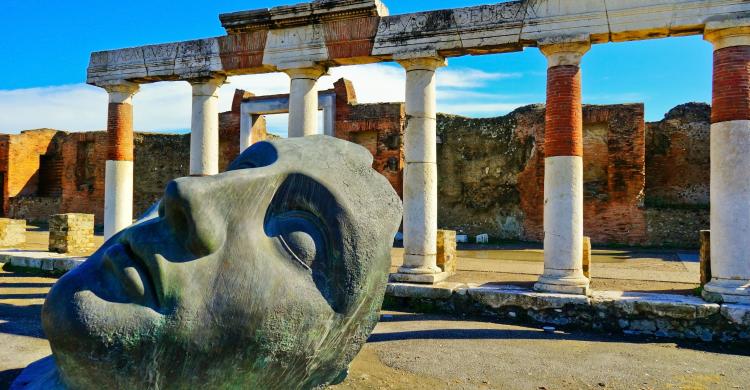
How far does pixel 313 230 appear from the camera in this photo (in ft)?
7.26

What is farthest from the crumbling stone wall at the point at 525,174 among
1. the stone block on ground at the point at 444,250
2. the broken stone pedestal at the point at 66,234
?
the broken stone pedestal at the point at 66,234

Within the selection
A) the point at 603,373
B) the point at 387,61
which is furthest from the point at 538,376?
the point at 387,61

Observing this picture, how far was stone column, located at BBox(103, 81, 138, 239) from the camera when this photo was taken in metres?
10.0

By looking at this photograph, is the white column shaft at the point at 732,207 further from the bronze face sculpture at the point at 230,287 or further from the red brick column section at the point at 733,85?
the bronze face sculpture at the point at 230,287

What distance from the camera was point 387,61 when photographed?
8.48 m

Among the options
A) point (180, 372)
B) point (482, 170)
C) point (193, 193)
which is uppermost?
point (482, 170)

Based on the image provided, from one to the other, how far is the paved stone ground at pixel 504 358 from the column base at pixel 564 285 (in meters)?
0.69

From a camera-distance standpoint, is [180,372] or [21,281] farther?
[21,281]

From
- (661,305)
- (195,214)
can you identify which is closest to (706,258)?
(661,305)

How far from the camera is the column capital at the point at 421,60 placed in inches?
311

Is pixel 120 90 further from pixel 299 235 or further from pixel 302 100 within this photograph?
pixel 299 235

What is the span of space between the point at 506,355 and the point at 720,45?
4.61 meters

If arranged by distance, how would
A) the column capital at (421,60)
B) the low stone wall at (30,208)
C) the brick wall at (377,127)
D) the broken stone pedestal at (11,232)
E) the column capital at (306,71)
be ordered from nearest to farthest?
1. the column capital at (421,60)
2. the column capital at (306,71)
3. the broken stone pedestal at (11,232)
4. the brick wall at (377,127)
5. the low stone wall at (30,208)

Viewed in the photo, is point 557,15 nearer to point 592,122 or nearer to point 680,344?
point 680,344
